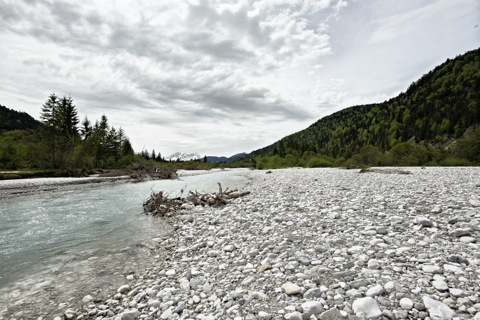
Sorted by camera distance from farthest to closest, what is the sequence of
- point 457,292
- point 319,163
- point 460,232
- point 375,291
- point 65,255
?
point 319,163 < point 65,255 < point 460,232 < point 375,291 < point 457,292

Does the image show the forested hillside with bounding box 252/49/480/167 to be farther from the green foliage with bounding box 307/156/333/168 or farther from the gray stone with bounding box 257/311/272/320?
the gray stone with bounding box 257/311/272/320

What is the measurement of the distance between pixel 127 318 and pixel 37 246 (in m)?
6.70

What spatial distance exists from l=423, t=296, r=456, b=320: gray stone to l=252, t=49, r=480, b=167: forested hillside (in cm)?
5276

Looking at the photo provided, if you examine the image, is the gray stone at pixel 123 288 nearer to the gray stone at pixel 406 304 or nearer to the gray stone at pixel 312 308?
the gray stone at pixel 312 308

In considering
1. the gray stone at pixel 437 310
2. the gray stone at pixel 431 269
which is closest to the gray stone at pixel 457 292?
the gray stone at pixel 437 310

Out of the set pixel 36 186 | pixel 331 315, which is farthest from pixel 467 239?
pixel 36 186

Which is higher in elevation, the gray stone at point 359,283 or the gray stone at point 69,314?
the gray stone at point 359,283

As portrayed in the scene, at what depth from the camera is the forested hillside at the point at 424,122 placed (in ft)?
189

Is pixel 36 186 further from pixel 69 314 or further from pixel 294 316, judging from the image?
pixel 294 316

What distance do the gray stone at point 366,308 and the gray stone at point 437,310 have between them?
55 cm

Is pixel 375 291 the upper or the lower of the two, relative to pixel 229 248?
upper

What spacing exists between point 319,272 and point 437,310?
1702 mm

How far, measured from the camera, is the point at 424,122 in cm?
9956

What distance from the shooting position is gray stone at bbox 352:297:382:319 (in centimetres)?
282
